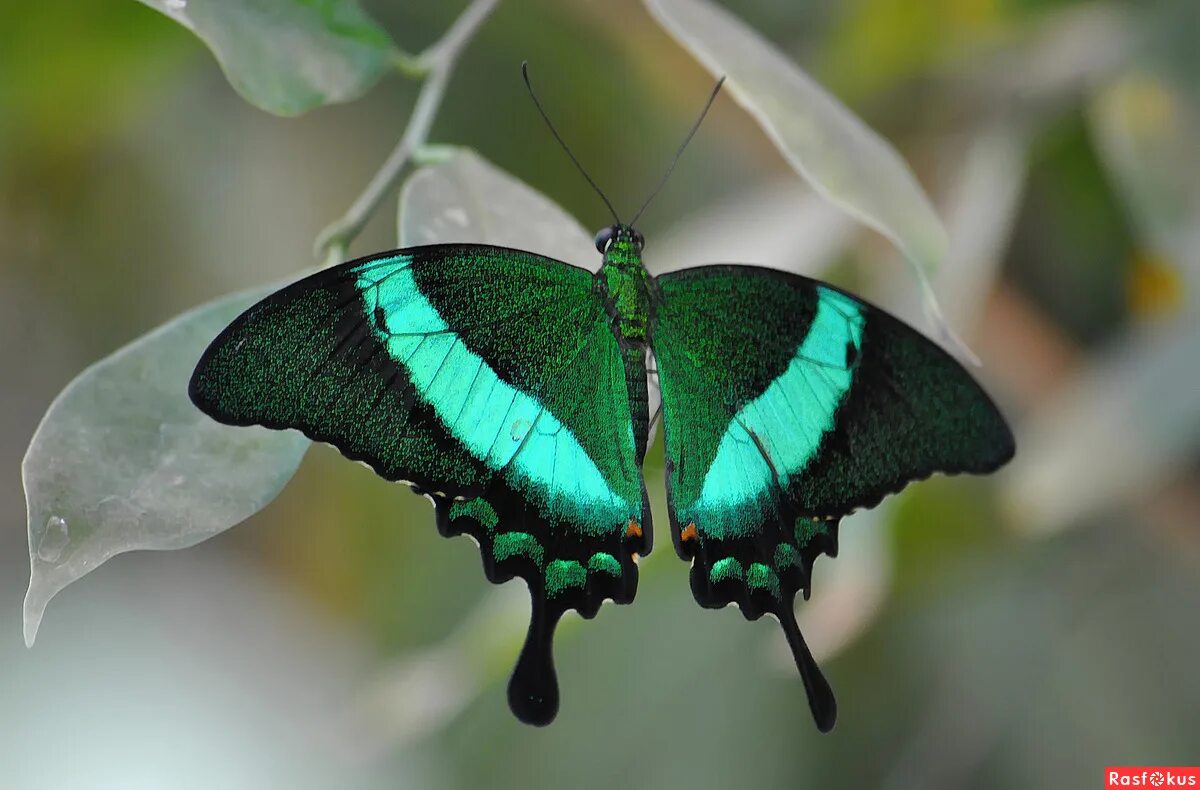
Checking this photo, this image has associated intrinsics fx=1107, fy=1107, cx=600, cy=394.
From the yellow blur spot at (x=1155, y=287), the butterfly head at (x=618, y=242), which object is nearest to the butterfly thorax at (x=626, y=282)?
the butterfly head at (x=618, y=242)

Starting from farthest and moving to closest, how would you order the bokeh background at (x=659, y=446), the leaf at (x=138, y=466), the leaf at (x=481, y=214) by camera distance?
the bokeh background at (x=659, y=446) → the leaf at (x=481, y=214) → the leaf at (x=138, y=466)

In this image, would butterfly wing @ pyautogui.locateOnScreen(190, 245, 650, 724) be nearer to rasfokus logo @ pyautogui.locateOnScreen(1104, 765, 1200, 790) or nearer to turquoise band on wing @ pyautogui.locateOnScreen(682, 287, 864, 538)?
Result: turquoise band on wing @ pyautogui.locateOnScreen(682, 287, 864, 538)

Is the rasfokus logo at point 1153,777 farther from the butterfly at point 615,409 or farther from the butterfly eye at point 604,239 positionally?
the butterfly eye at point 604,239

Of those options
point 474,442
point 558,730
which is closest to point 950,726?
point 558,730

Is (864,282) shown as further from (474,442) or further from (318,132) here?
(318,132)

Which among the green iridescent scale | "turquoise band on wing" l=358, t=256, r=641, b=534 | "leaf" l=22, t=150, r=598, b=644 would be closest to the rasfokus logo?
the green iridescent scale

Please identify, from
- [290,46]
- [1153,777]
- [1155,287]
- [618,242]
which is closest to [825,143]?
[618,242]

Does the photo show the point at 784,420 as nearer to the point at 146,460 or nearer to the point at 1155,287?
the point at 146,460
